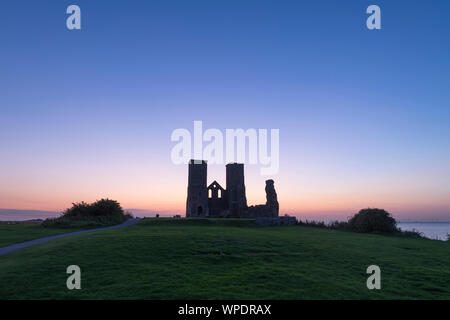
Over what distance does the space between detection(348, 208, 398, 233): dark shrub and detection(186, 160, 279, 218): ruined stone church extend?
20218mm

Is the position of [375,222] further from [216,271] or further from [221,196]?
[221,196]

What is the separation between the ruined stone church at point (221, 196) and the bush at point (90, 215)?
1652 centimetres

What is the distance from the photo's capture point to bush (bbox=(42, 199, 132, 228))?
3012 cm

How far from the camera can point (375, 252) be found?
15.7 metres

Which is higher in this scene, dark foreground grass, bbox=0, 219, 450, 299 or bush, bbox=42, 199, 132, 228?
dark foreground grass, bbox=0, 219, 450, 299

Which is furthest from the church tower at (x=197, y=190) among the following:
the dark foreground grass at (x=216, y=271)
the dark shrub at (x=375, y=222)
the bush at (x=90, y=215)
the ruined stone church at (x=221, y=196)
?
the dark foreground grass at (x=216, y=271)

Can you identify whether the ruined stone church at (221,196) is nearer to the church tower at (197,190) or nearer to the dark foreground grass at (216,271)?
the church tower at (197,190)

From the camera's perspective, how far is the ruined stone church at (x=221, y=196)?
53094 millimetres

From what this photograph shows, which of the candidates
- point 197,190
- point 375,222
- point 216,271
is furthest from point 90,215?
point 375,222

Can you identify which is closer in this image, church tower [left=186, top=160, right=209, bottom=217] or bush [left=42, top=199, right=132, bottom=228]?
bush [left=42, top=199, right=132, bottom=228]

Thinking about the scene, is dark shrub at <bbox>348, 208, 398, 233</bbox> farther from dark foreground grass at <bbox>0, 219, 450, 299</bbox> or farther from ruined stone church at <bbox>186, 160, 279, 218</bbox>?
ruined stone church at <bbox>186, 160, 279, 218</bbox>

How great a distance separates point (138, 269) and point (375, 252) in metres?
11.9

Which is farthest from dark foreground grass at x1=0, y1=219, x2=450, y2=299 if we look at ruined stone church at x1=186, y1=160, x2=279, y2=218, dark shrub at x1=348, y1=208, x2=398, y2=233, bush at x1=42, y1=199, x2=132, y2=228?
ruined stone church at x1=186, y1=160, x2=279, y2=218
